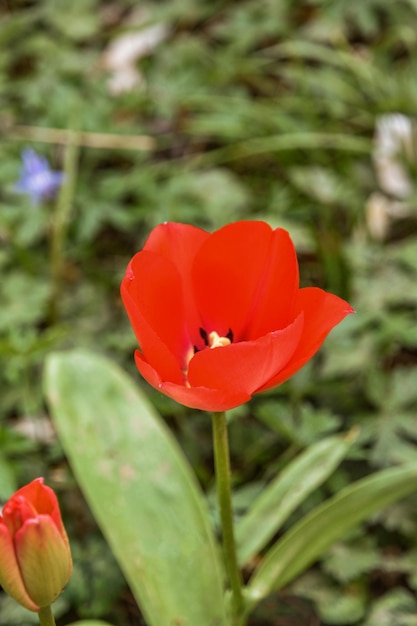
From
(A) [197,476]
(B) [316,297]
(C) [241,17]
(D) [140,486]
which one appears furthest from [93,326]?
(C) [241,17]

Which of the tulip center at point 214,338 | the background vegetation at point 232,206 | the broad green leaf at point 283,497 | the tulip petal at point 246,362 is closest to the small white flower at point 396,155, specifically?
the background vegetation at point 232,206

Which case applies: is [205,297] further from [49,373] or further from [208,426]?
[208,426]

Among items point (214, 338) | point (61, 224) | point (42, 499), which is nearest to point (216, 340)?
point (214, 338)

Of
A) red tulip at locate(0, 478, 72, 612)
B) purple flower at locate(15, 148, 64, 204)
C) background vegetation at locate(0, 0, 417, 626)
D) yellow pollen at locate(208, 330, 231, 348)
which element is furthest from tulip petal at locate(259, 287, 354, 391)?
purple flower at locate(15, 148, 64, 204)

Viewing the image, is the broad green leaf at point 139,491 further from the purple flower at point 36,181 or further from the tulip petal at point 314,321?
the purple flower at point 36,181

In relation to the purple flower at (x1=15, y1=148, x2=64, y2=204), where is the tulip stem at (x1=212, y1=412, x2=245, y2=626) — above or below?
above

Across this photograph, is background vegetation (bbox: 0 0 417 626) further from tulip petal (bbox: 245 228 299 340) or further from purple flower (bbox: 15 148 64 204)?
tulip petal (bbox: 245 228 299 340)
